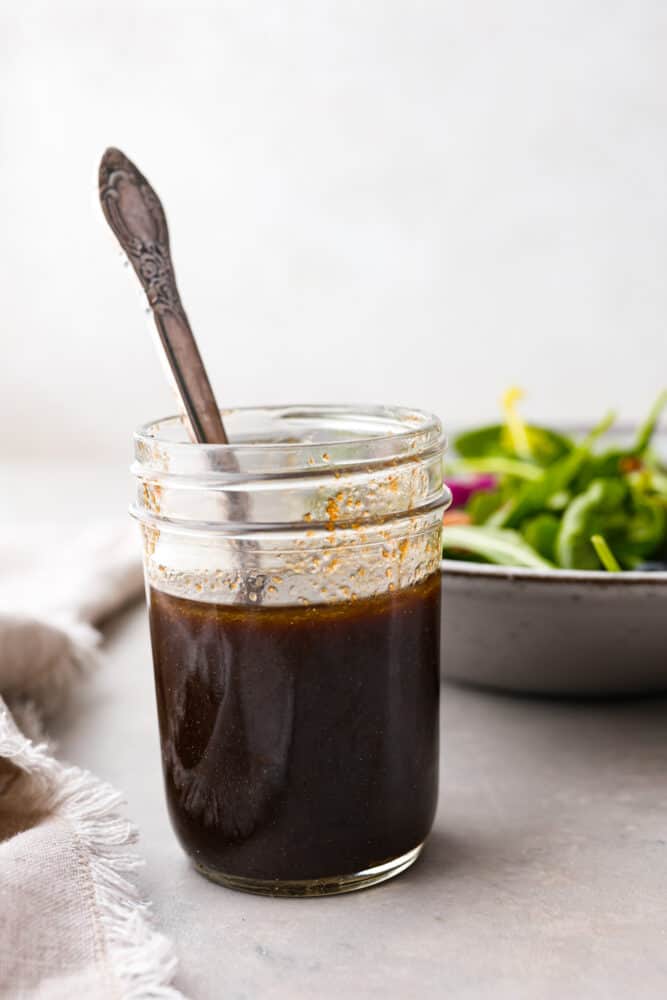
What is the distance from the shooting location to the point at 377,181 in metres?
3.20

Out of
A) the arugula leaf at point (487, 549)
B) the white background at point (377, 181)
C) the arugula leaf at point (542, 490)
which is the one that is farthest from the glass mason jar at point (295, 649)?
the white background at point (377, 181)

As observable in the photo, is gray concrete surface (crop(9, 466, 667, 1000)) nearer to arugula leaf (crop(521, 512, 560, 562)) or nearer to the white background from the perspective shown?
arugula leaf (crop(521, 512, 560, 562))

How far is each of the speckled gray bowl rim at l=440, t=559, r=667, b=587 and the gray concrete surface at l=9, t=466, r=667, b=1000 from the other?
13 cm

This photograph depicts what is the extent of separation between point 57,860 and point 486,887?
0.23m

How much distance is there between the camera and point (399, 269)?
321 cm

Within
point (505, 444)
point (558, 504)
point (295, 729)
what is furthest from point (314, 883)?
point (505, 444)

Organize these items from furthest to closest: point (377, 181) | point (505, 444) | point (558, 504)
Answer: point (377, 181)
point (505, 444)
point (558, 504)

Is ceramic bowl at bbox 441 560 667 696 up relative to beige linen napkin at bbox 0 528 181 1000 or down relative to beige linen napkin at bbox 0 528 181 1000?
up

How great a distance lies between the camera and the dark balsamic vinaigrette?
62 cm

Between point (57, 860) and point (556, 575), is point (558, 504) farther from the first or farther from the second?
point (57, 860)

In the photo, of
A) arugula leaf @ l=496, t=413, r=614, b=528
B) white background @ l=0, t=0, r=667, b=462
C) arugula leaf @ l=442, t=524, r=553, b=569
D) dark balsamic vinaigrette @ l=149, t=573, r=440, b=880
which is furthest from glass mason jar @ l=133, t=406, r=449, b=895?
white background @ l=0, t=0, r=667, b=462

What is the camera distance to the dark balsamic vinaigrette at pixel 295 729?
2.05 ft

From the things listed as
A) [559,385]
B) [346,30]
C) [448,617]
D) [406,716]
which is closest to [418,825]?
[406,716]

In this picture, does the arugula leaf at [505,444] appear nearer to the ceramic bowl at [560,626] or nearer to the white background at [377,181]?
the ceramic bowl at [560,626]
